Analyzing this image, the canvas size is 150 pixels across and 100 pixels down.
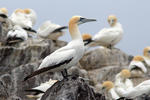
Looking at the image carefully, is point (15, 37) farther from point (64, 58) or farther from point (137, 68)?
point (64, 58)

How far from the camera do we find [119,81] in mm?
17359

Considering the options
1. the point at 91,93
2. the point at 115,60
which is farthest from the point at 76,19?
the point at 115,60

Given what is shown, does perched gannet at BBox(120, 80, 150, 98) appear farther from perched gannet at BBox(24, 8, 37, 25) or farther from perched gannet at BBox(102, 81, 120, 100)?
perched gannet at BBox(24, 8, 37, 25)

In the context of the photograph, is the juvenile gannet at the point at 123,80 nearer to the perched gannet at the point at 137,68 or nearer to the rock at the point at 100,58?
the perched gannet at the point at 137,68

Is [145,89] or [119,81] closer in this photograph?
[145,89]

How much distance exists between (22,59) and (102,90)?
2.54 meters

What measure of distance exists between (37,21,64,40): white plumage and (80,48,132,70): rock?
1.26m

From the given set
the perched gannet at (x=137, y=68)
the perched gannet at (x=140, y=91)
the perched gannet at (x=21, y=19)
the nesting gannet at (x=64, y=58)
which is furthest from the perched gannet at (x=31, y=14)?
the nesting gannet at (x=64, y=58)

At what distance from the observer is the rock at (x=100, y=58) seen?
1923 cm

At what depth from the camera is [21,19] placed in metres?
21.0

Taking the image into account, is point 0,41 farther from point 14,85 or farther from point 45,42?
point 14,85

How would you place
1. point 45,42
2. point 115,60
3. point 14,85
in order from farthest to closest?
1. point 115,60
2. point 45,42
3. point 14,85

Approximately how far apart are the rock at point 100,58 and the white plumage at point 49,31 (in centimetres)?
126

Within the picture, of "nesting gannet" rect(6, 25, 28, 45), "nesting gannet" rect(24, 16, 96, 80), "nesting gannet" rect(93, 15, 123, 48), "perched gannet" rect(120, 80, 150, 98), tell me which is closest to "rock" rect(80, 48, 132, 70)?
"nesting gannet" rect(93, 15, 123, 48)
